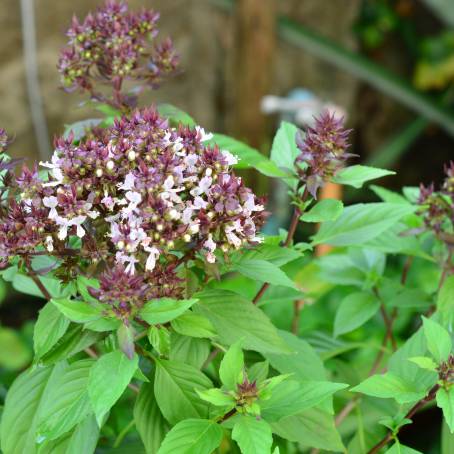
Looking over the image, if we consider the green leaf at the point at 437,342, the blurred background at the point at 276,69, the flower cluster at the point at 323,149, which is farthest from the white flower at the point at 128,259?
the blurred background at the point at 276,69

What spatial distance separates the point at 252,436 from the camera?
26.7 inches

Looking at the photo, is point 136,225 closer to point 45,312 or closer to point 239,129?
point 45,312

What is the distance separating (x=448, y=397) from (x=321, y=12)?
2.94 meters

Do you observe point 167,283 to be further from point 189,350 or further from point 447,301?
point 447,301

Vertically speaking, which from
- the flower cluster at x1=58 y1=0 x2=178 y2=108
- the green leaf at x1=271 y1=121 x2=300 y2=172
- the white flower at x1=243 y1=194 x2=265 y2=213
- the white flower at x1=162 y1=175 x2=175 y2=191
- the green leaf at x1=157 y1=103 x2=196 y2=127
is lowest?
the white flower at x1=243 y1=194 x2=265 y2=213

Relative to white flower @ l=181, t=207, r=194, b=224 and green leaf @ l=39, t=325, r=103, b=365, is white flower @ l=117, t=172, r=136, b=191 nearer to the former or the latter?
white flower @ l=181, t=207, r=194, b=224

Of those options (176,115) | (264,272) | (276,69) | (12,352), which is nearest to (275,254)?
(264,272)

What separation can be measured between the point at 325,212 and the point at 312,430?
0.24 meters

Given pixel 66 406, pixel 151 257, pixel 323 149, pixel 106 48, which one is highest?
pixel 106 48

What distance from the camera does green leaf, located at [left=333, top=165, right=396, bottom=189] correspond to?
0.81 meters

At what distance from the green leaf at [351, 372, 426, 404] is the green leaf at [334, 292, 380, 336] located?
0.80ft

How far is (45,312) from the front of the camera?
2.52ft

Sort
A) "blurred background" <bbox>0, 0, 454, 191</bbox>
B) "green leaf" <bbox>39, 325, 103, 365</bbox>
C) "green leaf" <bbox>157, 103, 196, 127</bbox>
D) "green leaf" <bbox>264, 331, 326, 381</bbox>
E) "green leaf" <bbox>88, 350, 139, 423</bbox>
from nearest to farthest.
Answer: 1. "green leaf" <bbox>88, 350, 139, 423</bbox>
2. "green leaf" <bbox>39, 325, 103, 365</bbox>
3. "green leaf" <bbox>264, 331, 326, 381</bbox>
4. "green leaf" <bbox>157, 103, 196, 127</bbox>
5. "blurred background" <bbox>0, 0, 454, 191</bbox>

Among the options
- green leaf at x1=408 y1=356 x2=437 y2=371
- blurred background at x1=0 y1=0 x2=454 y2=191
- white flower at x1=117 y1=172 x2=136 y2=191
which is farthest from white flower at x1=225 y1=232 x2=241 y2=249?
blurred background at x1=0 y1=0 x2=454 y2=191
